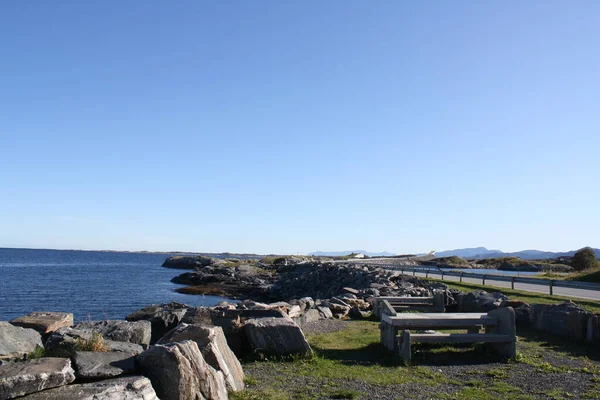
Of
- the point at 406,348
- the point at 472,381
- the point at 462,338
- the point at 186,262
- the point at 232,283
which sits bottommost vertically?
the point at 186,262

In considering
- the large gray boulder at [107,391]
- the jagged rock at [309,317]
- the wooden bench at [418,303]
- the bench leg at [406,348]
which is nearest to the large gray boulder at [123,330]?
the large gray boulder at [107,391]

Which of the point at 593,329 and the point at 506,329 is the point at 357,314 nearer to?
the point at 506,329

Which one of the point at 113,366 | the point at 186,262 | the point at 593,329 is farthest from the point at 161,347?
the point at 186,262

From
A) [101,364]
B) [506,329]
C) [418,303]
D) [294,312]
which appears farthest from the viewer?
[294,312]

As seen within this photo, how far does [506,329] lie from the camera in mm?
10312

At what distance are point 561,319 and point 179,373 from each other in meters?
9.92

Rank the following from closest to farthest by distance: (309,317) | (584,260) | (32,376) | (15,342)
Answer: (32,376)
(15,342)
(309,317)
(584,260)

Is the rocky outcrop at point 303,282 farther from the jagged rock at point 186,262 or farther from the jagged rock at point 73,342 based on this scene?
the jagged rock at point 186,262

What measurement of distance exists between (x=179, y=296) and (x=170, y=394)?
35.5 metres

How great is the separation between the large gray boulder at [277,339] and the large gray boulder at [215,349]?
5.39 ft

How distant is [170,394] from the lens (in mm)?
6258

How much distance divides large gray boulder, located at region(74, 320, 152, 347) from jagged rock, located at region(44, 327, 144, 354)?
0.70 m

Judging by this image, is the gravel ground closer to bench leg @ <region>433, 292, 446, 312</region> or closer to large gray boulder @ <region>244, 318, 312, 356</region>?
large gray boulder @ <region>244, 318, 312, 356</region>

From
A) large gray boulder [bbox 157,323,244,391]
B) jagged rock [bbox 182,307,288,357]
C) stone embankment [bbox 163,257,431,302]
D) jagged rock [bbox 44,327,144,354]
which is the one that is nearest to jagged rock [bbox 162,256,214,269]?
stone embankment [bbox 163,257,431,302]
